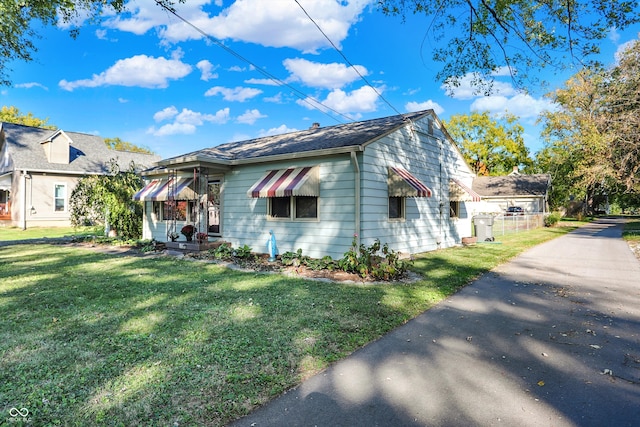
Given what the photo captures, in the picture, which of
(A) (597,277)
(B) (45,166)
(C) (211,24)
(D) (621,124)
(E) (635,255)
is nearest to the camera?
(A) (597,277)

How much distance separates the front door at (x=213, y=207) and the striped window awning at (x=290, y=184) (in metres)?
2.73

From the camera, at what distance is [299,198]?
409 inches

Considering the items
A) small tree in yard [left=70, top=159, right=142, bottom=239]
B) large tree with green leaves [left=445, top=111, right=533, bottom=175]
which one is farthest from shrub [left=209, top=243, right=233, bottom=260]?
large tree with green leaves [left=445, top=111, right=533, bottom=175]

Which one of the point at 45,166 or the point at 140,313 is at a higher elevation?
the point at 45,166

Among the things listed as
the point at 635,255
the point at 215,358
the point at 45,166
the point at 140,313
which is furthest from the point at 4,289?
the point at 45,166

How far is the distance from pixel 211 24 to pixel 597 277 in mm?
11564

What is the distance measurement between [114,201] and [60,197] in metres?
11.1

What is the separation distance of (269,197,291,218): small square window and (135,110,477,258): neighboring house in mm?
32

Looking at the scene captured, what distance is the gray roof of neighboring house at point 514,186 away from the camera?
117 feet

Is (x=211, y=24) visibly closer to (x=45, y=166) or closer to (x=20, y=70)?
(x=20, y=70)

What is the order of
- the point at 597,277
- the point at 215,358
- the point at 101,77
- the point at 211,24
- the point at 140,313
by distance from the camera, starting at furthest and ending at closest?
the point at 101,77
the point at 211,24
the point at 597,277
the point at 140,313
the point at 215,358

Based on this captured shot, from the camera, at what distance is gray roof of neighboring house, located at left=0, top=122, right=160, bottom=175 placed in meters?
21.2

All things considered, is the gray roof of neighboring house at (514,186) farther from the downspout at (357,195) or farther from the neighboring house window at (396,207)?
the downspout at (357,195)

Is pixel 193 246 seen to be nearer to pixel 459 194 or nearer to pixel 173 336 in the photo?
pixel 173 336
